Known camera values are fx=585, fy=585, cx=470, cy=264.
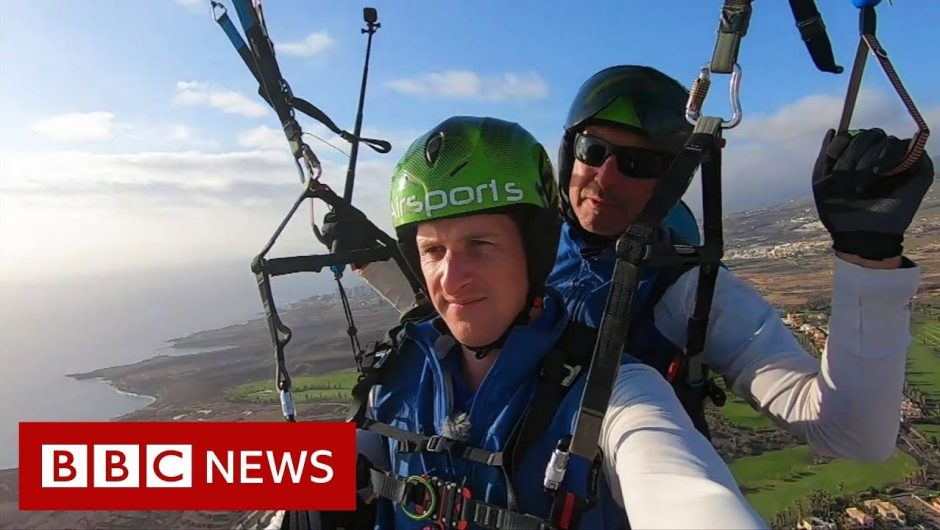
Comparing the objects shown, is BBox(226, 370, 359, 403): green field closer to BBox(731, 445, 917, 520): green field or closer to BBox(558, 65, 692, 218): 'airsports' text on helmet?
BBox(731, 445, 917, 520): green field

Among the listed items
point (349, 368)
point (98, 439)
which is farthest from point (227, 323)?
point (98, 439)

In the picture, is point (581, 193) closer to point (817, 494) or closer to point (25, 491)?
point (25, 491)

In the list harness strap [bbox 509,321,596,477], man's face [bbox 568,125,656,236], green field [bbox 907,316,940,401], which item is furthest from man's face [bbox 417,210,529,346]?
green field [bbox 907,316,940,401]

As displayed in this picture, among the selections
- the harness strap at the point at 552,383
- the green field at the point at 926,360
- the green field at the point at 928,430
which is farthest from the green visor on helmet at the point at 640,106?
the green field at the point at 928,430

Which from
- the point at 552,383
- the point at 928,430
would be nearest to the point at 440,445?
the point at 552,383

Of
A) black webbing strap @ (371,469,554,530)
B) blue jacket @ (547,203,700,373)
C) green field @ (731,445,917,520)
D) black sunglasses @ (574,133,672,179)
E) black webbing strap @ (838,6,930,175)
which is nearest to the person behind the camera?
black webbing strap @ (838,6,930,175)

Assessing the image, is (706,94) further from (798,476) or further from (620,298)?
(798,476)

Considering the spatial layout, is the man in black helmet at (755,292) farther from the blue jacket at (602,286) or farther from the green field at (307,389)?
the green field at (307,389)
